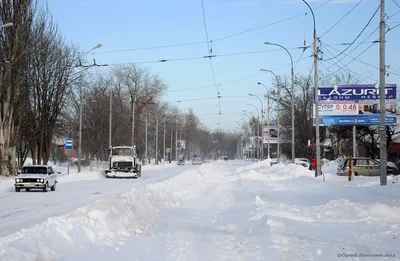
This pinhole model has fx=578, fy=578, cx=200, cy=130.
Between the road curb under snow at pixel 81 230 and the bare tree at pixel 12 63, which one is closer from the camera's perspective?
the road curb under snow at pixel 81 230

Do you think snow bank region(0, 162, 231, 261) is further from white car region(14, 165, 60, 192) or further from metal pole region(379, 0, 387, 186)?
white car region(14, 165, 60, 192)

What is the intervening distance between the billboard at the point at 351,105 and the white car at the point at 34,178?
84.5 ft

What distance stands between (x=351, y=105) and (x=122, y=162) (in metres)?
20.4

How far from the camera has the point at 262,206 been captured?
65.5ft

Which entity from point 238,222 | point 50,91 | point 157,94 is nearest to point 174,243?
point 238,222

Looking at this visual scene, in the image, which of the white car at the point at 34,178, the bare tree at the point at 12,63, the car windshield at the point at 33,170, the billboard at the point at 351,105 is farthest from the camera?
the billboard at the point at 351,105

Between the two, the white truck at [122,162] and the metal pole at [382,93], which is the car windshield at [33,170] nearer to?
the white truck at [122,162]

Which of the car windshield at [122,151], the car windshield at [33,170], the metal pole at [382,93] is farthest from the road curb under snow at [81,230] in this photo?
the car windshield at [122,151]

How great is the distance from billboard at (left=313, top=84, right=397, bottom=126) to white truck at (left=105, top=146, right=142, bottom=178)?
54.5 ft

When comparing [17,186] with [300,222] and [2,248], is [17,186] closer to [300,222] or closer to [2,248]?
[300,222]

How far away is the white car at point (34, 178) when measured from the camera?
104 feet

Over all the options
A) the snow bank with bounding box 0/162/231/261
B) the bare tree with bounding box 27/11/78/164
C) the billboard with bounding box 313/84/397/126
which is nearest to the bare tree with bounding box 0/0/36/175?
the bare tree with bounding box 27/11/78/164

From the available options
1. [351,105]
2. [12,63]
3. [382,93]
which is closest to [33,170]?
[12,63]

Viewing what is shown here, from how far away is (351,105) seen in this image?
49750 millimetres
